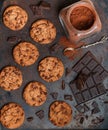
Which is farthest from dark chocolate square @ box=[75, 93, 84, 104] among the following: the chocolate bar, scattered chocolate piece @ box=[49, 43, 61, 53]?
scattered chocolate piece @ box=[49, 43, 61, 53]

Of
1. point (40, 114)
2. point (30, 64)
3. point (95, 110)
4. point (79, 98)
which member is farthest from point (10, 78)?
point (95, 110)

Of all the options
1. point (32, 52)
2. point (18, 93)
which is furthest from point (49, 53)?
point (18, 93)

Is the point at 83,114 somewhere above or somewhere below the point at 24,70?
below

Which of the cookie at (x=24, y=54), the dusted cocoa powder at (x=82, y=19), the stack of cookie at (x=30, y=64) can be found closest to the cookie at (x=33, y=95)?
the stack of cookie at (x=30, y=64)

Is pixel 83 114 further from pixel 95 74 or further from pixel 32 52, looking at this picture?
pixel 32 52

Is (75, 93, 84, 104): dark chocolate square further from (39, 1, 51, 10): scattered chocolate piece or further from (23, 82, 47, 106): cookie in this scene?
(39, 1, 51, 10): scattered chocolate piece

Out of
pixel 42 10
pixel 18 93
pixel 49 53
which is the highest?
pixel 42 10
